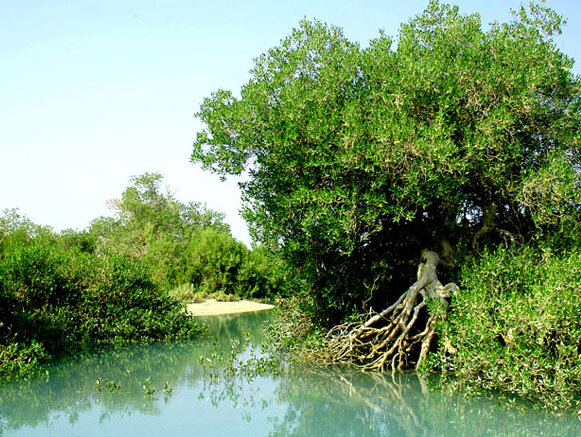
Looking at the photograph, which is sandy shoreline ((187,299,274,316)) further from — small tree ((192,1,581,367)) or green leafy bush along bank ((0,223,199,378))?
small tree ((192,1,581,367))

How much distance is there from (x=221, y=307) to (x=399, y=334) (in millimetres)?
23390

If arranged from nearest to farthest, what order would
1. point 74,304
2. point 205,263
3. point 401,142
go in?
point 401,142 → point 74,304 → point 205,263

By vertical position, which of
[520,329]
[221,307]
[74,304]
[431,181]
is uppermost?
[431,181]

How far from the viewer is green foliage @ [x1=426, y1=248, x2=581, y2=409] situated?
10.1 metres

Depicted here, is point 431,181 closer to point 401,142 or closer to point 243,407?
point 401,142

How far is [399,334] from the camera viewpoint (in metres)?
14.8

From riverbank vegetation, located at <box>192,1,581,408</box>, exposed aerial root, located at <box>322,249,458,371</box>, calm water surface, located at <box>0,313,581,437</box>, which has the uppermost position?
riverbank vegetation, located at <box>192,1,581,408</box>

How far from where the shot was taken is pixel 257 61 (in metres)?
15.2

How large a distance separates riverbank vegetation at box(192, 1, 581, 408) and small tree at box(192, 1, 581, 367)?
44mm

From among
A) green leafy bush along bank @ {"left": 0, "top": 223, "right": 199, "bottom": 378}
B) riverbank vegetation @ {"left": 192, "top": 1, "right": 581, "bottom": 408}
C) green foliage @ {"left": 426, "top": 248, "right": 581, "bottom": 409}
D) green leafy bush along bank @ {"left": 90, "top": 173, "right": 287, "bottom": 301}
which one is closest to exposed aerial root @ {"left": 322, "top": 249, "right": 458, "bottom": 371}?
riverbank vegetation @ {"left": 192, "top": 1, "right": 581, "bottom": 408}

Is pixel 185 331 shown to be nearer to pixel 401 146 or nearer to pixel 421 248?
pixel 421 248

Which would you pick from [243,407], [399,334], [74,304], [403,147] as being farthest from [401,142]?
[74,304]

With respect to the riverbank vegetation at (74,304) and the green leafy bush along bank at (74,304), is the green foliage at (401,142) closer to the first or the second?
the riverbank vegetation at (74,304)

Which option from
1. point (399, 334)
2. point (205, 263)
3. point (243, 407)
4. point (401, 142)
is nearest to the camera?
point (243, 407)
